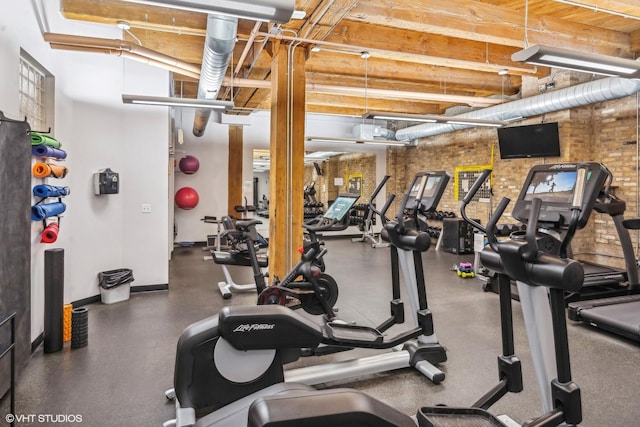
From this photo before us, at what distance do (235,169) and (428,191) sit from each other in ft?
26.2

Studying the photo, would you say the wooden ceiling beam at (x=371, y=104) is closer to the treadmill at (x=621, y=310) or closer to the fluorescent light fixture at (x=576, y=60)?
the fluorescent light fixture at (x=576, y=60)

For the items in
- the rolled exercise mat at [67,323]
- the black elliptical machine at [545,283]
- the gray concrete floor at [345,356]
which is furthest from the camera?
the rolled exercise mat at [67,323]

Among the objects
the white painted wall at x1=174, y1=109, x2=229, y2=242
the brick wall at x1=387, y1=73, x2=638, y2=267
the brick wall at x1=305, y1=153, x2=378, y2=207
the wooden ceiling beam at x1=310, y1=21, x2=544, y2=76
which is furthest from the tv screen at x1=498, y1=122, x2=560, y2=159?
the white painted wall at x1=174, y1=109, x2=229, y2=242

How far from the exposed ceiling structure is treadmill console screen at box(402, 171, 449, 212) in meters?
1.35

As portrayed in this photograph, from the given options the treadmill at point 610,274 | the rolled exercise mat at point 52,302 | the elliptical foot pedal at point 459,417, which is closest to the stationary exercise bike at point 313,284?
the rolled exercise mat at point 52,302

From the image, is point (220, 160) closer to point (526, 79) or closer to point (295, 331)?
point (526, 79)

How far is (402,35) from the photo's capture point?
18.4 ft

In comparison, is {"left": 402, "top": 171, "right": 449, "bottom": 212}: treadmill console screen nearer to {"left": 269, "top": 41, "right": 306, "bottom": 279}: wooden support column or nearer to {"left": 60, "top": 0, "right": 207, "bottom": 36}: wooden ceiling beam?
{"left": 269, "top": 41, "right": 306, "bottom": 279}: wooden support column

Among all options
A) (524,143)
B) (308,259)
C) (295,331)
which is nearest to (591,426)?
(295,331)

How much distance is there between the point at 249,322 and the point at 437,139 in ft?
32.4

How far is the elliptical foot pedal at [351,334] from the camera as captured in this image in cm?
269

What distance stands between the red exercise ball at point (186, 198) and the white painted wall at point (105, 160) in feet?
13.8

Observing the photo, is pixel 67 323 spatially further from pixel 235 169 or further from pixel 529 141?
pixel 529 141

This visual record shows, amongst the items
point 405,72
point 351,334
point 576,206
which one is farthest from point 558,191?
point 405,72
